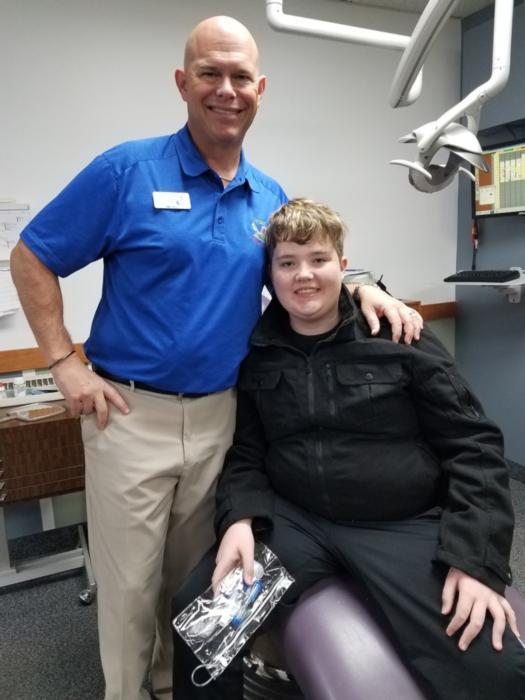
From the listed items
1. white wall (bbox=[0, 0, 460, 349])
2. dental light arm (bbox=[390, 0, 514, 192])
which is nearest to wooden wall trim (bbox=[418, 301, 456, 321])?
white wall (bbox=[0, 0, 460, 349])

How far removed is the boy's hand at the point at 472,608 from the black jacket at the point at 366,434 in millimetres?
130

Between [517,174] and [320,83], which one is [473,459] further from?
[320,83]

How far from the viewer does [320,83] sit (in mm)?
2762

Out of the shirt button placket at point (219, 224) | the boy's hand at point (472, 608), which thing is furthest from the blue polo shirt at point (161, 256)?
the boy's hand at point (472, 608)

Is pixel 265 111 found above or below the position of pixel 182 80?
above

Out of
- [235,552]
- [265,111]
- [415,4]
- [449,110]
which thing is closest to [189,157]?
[449,110]

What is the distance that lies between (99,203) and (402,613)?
1.08 metres

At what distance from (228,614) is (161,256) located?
0.80 meters

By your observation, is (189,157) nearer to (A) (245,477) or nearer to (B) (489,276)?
(A) (245,477)

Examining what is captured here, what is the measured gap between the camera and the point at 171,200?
1214 millimetres

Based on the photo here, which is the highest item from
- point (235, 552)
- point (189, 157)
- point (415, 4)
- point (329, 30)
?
point (415, 4)

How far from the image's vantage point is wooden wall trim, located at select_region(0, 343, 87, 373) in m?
2.25

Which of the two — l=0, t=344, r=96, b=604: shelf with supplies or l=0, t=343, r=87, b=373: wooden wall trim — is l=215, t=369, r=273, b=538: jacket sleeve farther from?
l=0, t=343, r=87, b=373: wooden wall trim

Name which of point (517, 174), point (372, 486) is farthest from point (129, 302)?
point (517, 174)
